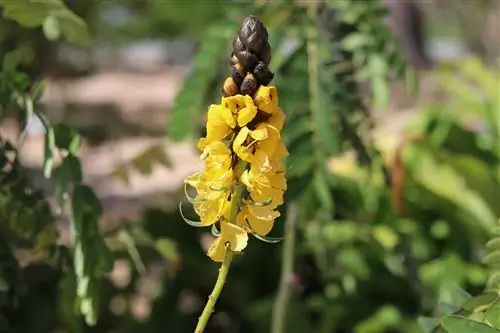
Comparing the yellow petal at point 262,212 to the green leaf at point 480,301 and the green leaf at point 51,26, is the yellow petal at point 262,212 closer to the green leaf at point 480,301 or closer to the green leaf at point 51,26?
the green leaf at point 480,301

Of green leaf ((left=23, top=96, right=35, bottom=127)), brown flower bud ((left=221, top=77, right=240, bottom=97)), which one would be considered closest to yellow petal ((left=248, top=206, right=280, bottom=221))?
brown flower bud ((left=221, top=77, right=240, bottom=97))

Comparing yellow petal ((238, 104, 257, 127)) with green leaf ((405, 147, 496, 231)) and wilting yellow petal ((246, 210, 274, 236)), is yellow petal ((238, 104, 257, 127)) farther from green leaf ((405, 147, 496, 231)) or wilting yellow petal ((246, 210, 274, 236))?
green leaf ((405, 147, 496, 231))

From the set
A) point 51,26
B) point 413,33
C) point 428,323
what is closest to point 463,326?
point 428,323

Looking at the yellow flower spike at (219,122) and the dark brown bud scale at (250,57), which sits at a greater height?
the dark brown bud scale at (250,57)

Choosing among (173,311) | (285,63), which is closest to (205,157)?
(285,63)

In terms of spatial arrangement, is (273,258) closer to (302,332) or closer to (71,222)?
(302,332)

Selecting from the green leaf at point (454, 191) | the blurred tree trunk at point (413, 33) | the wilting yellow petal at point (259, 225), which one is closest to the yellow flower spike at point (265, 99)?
the wilting yellow petal at point (259, 225)

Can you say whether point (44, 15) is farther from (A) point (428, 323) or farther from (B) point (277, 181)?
(A) point (428, 323)

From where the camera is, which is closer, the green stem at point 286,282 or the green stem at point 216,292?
the green stem at point 216,292
